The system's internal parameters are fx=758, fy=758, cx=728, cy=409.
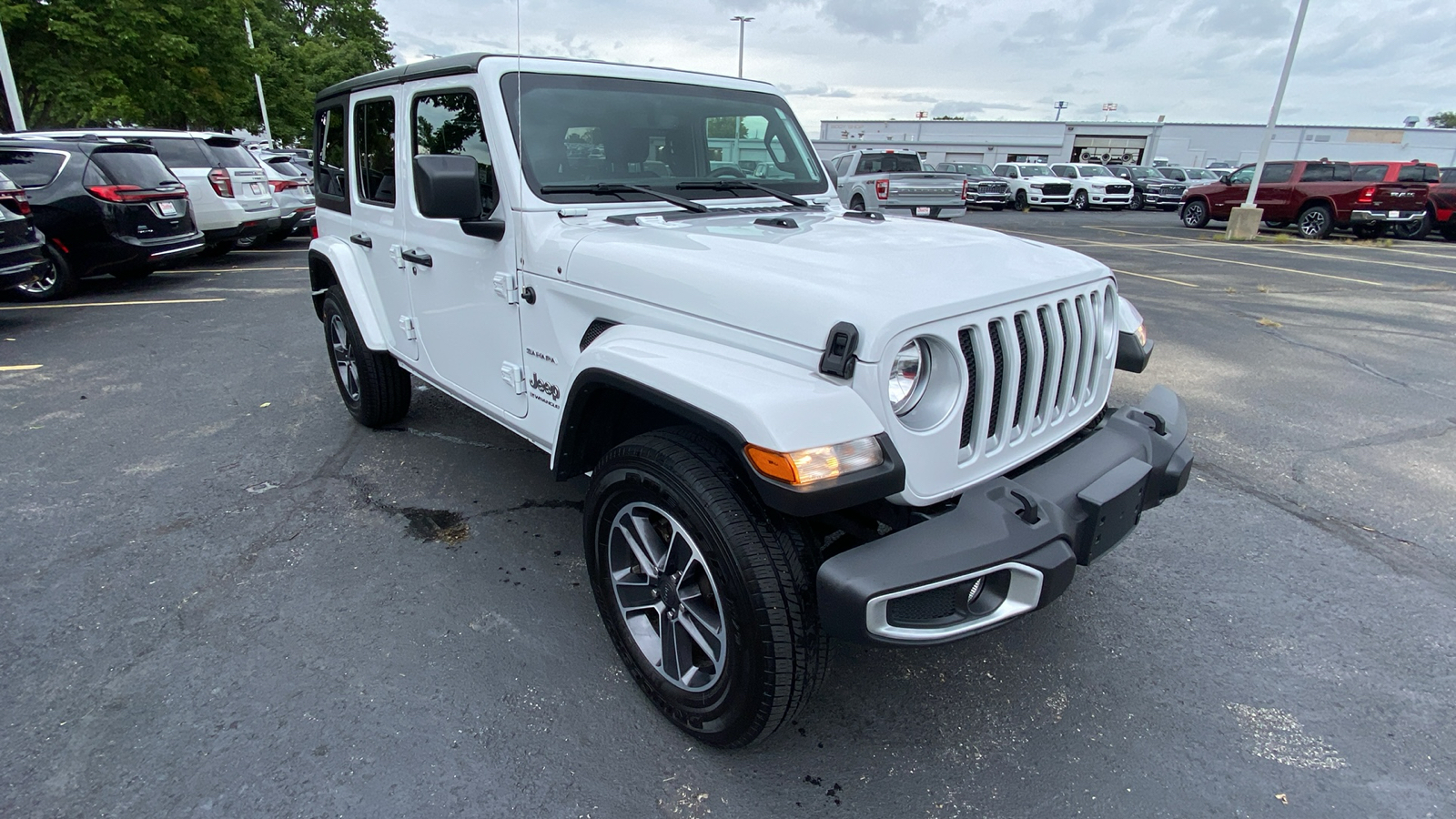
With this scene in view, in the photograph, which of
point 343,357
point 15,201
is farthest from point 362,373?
point 15,201

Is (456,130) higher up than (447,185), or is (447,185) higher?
(456,130)

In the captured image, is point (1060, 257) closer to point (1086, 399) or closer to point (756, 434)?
point (1086, 399)

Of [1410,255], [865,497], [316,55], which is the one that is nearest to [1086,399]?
[865,497]

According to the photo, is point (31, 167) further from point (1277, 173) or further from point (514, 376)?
point (1277, 173)

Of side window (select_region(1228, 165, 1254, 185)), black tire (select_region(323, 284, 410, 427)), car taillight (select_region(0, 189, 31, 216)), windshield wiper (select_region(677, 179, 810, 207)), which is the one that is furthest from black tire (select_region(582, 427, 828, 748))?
side window (select_region(1228, 165, 1254, 185))

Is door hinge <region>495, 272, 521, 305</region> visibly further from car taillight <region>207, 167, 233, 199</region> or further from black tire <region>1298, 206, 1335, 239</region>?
black tire <region>1298, 206, 1335, 239</region>

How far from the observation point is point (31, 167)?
823 centimetres

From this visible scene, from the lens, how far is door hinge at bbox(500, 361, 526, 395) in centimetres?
296

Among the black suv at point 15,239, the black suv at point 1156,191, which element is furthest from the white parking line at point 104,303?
the black suv at point 1156,191

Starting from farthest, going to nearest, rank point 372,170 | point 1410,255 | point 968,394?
point 1410,255, point 372,170, point 968,394

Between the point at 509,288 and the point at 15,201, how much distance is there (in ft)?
23.7

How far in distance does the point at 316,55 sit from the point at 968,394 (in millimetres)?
40434

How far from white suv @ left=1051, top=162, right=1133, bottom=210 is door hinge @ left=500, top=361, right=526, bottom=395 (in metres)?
27.6

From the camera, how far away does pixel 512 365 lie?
2.99m
